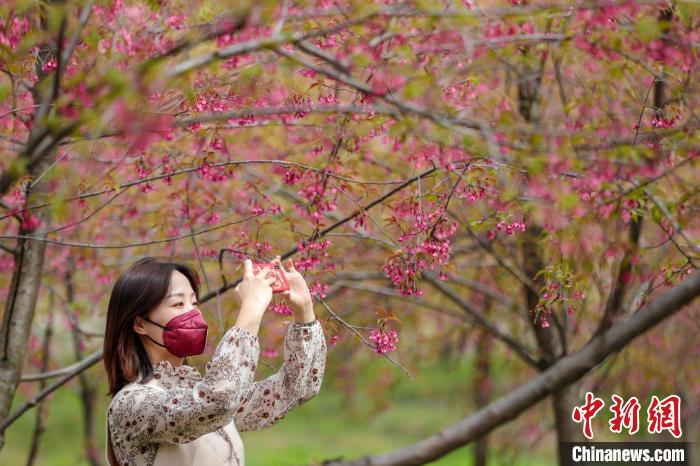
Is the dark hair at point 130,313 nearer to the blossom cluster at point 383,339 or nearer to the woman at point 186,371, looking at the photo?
the woman at point 186,371

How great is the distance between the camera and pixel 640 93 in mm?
5668

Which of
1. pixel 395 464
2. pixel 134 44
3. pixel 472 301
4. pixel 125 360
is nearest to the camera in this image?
→ pixel 395 464

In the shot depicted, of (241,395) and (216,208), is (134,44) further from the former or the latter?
(241,395)

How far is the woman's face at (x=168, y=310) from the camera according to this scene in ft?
10.7

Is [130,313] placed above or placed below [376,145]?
below

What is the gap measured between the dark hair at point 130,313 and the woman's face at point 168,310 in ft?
0.06

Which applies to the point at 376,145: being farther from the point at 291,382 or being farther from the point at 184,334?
the point at 184,334

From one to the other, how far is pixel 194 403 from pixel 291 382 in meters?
0.66

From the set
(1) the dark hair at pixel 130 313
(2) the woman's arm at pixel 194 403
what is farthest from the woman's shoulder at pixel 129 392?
(1) the dark hair at pixel 130 313

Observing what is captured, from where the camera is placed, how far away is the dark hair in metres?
3.23

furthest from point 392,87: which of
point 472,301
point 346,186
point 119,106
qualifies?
point 472,301

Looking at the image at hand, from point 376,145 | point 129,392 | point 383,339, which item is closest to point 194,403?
point 129,392

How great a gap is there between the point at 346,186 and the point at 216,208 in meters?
1.38

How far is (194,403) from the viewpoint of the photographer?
279cm
